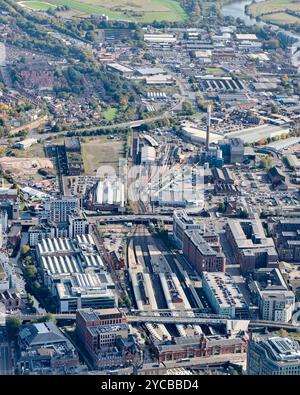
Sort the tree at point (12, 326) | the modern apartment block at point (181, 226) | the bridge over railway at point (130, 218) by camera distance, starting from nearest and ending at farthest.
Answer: the tree at point (12, 326) < the modern apartment block at point (181, 226) < the bridge over railway at point (130, 218)

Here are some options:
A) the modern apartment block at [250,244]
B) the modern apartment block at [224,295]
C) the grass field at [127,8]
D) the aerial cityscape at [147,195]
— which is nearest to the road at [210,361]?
the aerial cityscape at [147,195]

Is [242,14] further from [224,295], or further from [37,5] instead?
[224,295]

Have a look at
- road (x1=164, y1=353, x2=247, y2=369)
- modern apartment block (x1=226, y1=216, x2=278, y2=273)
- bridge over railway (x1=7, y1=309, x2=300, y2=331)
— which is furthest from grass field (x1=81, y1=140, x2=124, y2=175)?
road (x1=164, y1=353, x2=247, y2=369)

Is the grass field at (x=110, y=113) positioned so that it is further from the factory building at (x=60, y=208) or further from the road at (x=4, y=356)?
the road at (x=4, y=356)

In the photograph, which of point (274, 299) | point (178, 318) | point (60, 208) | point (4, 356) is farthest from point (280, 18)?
point (4, 356)

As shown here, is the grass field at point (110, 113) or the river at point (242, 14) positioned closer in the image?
the grass field at point (110, 113)
